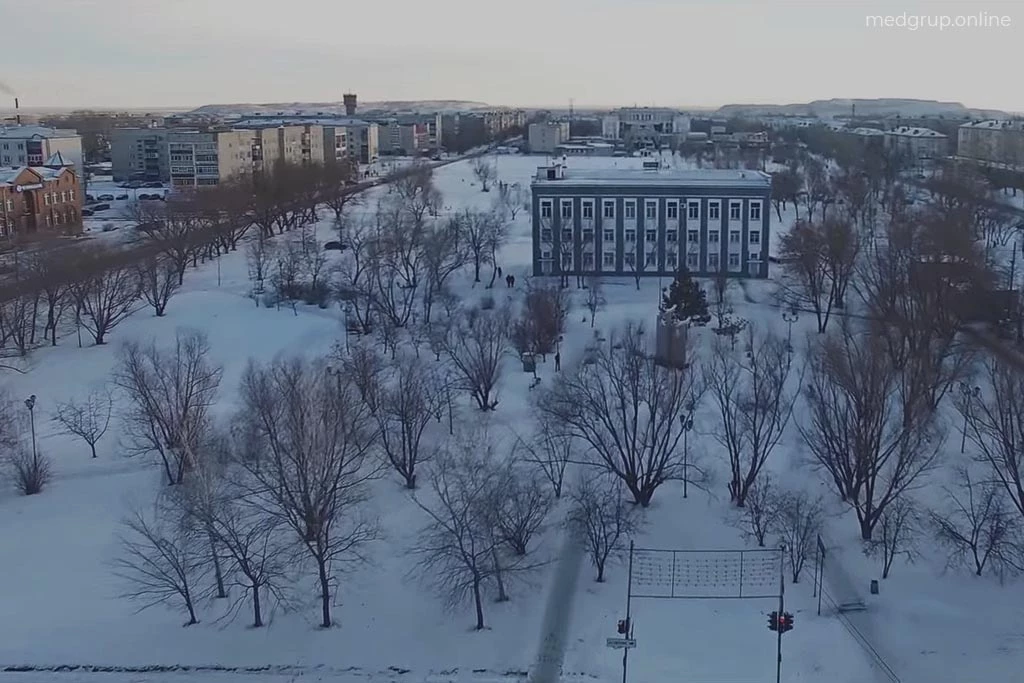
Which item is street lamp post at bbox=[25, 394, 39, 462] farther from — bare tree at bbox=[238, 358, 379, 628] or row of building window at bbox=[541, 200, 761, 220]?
row of building window at bbox=[541, 200, 761, 220]

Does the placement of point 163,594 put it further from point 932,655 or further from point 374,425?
point 932,655

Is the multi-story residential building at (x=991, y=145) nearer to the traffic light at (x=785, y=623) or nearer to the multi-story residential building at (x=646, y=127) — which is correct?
the multi-story residential building at (x=646, y=127)

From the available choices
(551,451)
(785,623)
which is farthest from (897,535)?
(551,451)

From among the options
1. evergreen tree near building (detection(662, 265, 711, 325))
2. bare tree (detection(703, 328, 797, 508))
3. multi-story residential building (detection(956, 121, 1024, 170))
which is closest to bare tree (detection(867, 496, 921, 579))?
bare tree (detection(703, 328, 797, 508))

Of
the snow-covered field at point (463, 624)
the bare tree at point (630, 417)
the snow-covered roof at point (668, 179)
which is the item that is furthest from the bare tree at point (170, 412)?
the snow-covered roof at point (668, 179)

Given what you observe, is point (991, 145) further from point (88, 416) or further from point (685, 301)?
point (88, 416)
